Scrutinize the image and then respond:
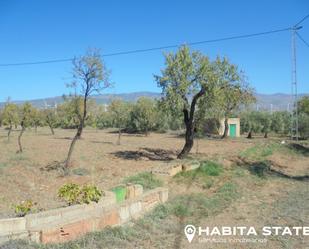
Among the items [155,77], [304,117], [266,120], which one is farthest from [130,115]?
[155,77]

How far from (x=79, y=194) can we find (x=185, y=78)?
470 inches

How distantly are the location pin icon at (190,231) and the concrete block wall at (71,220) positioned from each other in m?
1.26

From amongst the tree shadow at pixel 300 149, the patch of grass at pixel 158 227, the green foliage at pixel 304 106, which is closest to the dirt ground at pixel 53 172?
the patch of grass at pixel 158 227

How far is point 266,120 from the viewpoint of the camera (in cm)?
4703

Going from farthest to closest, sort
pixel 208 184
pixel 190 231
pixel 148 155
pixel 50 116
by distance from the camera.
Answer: pixel 50 116, pixel 148 155, pixel 208 184, pixel 190 231

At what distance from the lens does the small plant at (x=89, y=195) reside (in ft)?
27.1

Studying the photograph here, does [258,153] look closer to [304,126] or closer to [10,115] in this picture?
[304,126]

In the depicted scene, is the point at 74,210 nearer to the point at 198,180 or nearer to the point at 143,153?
the point at 198,180

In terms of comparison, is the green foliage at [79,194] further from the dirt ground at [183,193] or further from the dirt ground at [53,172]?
the dirt ground at [183,193]

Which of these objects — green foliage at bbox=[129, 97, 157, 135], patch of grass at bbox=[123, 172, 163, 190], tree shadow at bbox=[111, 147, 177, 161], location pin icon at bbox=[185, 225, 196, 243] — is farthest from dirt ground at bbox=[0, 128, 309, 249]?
green foliage at bbox=[129, 97, 157, 135]

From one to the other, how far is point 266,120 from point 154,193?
3877cm

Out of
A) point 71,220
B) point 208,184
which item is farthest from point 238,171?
point 71,220

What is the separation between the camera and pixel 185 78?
19.3m

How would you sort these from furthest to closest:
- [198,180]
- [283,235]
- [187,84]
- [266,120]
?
[266,120] < [187,84] < [198,180] < [283,235]
